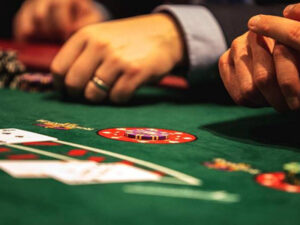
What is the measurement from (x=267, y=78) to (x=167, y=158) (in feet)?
1.41

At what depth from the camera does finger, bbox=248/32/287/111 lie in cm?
138

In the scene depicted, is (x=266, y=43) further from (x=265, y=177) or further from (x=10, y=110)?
(x=10, y=110)

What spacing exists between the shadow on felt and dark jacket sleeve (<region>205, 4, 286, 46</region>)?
1.81 ft

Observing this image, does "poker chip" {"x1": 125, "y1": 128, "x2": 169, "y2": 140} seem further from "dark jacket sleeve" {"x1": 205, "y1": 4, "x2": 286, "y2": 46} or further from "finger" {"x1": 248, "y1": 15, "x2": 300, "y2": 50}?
"dark jacket sleeve" {"x1": 205, "y1": 4, "x2": 286, "y2": 46}

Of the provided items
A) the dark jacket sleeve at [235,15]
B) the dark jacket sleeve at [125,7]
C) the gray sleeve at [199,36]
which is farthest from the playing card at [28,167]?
the dark jacket sleeve at [125,7]

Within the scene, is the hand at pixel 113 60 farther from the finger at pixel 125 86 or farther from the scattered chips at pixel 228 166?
the scattered chips at pixel 228 166

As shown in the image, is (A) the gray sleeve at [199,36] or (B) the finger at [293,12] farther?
(A) the gray sleeve at [199,36]

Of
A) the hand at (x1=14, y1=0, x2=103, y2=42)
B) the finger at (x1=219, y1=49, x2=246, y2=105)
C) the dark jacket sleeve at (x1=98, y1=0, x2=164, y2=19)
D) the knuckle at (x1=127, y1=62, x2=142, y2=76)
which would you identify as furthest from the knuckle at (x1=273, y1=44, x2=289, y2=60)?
the dark jacket sleeve at (x1=98, y1=0, x2=164, y2=19)

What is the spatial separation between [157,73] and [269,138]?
83 centimetres

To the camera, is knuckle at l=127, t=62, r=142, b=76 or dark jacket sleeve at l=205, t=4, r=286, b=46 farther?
dark jacket sleeve at l=205, t=4, r=286, b=46

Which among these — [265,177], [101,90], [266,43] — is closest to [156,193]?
[265,177]

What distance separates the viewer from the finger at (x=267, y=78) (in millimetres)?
1377

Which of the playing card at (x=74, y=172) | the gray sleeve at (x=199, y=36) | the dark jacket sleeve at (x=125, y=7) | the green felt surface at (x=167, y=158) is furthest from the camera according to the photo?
the dark jacket sleeve at (x=125, y=7)

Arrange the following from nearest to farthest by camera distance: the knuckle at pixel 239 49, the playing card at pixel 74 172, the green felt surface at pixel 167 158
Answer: the green felt surface at pixel 167 158
the playing card at pixel 74 172
the knuckle at pixel 239 49
